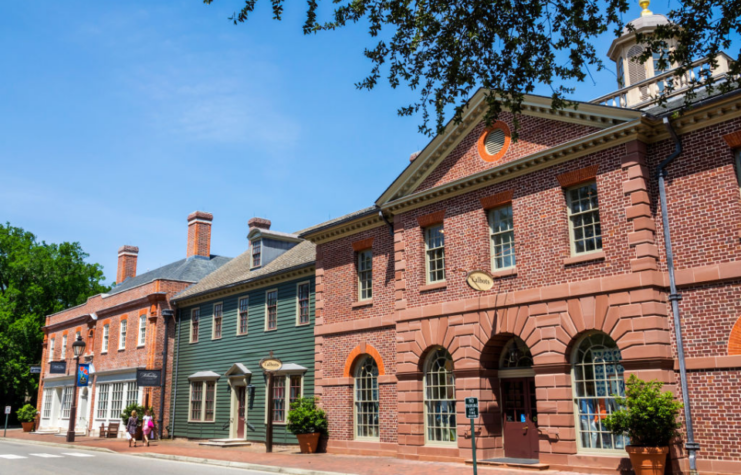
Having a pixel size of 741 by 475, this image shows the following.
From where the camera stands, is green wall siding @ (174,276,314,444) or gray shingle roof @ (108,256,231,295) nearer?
green wall siding @ (174,276,314,444)

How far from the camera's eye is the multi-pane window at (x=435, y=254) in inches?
738

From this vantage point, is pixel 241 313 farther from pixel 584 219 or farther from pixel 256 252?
pixel 584 219

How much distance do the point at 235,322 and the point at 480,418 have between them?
1454cm

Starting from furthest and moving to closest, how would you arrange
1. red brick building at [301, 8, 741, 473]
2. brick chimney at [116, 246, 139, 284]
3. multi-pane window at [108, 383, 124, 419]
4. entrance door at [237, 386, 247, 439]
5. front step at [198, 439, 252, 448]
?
brick chimney at [116, 246, 139, 284] < multi-pane window at [108, 383, 124, 419] < entrance door at [237, 386, 247, 439] < front step at [198, 439, 252, 448] < red brick building at [301, 8, 741, 473]

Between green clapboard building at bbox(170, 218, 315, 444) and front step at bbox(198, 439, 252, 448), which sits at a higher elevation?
green clapboard building at bbox(170, 218, 315, 444)

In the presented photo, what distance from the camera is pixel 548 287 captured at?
15.7 metres

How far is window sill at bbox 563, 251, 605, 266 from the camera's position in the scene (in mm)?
14790

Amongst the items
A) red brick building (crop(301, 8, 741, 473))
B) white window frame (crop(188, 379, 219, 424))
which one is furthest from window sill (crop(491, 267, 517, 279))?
white window frame (crop(188, 379, 219, 424))

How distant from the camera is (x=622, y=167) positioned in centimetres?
1469

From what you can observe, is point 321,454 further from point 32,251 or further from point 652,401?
point 32,251

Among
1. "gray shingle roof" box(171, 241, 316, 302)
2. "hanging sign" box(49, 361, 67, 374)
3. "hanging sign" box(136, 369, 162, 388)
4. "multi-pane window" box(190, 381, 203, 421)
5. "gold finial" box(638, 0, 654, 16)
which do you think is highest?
"gold finial" box(638, 0, 654, 16)

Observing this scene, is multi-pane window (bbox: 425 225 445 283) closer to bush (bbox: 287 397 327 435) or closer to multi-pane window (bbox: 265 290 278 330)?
bush (bbox: 287 397 327 435)

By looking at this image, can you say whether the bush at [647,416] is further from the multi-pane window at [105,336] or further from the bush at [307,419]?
the multi-pane window at [105,336]

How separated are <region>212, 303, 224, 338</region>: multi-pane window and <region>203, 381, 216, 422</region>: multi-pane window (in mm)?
2135
